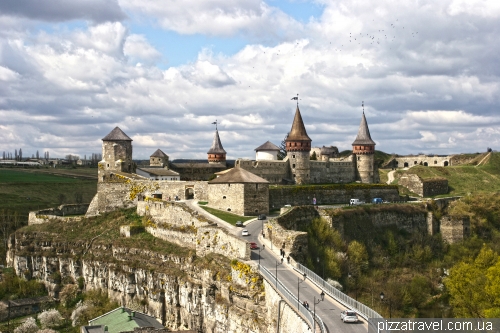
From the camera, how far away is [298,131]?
75.2 metres

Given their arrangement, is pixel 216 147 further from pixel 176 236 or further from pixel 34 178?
pixel 34 178

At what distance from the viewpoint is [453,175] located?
93688 millimetres

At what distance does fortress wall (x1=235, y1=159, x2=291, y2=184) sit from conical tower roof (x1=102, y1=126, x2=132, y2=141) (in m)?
12.7

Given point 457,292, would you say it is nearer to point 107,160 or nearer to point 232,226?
point 232,226

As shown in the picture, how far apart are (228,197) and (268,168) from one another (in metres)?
16.0

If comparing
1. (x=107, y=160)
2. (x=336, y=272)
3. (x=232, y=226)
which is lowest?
(x=336, y=272)

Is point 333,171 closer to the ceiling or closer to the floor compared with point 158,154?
closer to the floor

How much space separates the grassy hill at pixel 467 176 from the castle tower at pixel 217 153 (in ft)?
79.2

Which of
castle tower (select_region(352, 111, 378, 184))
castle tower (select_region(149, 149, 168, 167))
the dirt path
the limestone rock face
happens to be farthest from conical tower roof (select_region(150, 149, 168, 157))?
the dirt path

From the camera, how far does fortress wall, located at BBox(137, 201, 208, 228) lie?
53.1 metres

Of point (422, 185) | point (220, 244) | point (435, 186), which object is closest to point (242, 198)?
point (220, 244)

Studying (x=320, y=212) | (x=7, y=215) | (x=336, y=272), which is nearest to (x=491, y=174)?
(x=320, y=212)

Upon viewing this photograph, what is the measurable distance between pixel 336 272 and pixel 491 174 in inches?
2226

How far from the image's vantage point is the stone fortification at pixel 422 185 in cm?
8219
